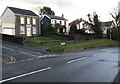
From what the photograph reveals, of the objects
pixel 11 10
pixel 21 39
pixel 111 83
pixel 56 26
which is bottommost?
pixel 111 83

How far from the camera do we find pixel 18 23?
148ft

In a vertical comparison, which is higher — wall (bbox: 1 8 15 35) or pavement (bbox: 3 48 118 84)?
wall (bbox: 1 8 15 35)

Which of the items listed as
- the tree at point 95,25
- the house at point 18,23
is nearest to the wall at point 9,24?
the house at point 18,23

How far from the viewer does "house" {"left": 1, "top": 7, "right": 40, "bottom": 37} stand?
44.6 meters

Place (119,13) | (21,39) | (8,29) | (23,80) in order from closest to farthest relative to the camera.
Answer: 1. (23,80)
2. (21,39)
3. (8,29)
4. (119,13)

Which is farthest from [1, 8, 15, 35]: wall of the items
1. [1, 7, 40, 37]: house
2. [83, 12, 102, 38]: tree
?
[83, 12, 102, 38]: tree

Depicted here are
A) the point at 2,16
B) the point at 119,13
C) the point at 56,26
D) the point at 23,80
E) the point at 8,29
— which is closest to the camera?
the point at 23,80

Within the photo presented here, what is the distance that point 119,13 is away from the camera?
62.1 meters

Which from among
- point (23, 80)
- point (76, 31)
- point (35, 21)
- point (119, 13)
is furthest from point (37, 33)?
point (23, 80)

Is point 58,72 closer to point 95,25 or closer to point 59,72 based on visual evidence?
point 59,72

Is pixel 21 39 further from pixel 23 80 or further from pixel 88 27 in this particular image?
pixel 88 27

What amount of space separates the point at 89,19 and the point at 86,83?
5603cm

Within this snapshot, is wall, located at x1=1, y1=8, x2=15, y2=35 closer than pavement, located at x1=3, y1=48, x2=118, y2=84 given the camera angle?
No

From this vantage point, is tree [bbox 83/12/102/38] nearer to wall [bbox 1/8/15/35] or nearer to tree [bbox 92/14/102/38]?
tree [bbox 92/14/102/38]
